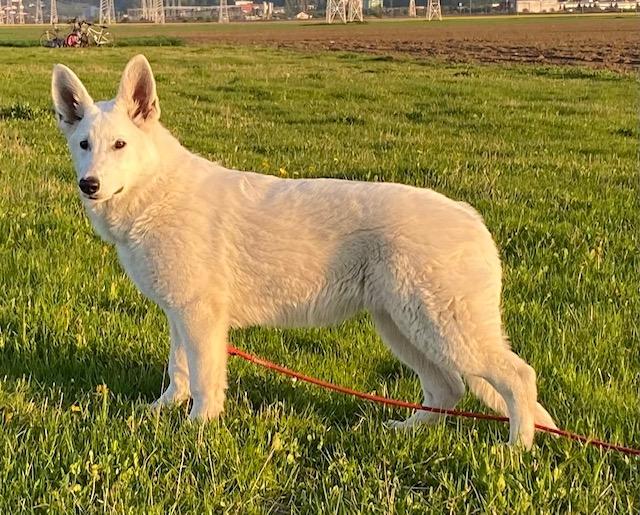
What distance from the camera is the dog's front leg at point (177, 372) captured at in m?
3.78

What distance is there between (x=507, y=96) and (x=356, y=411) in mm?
15077

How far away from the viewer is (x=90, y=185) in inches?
134

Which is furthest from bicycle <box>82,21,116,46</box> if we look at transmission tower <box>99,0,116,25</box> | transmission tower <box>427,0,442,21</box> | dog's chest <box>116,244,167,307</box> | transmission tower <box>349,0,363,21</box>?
transmission tower <box>427,0,442,21</box>

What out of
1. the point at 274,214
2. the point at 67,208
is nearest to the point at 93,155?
the point at 274,214

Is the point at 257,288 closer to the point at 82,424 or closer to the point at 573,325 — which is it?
the point at 82,424

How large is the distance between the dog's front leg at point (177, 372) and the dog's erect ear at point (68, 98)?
1.21 meters

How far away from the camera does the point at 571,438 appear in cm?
320

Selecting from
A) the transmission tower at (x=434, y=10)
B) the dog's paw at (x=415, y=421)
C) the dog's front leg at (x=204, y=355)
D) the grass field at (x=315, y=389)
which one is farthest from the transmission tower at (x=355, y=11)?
the dog's paw at (x=415, y=421)

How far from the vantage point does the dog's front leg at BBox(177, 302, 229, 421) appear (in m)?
3.49

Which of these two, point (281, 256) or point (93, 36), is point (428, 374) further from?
point (93, 36)

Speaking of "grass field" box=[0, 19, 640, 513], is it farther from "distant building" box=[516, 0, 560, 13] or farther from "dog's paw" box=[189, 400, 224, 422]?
"distant building" box=[516, 0, 560, 13]

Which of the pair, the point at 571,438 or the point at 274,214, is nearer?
the point at 571,438

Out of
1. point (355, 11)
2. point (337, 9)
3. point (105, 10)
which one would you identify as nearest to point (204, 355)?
point (355, 11)

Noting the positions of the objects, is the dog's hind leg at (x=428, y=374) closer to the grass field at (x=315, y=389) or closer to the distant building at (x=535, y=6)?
the grass field at (x=315, y=389)
